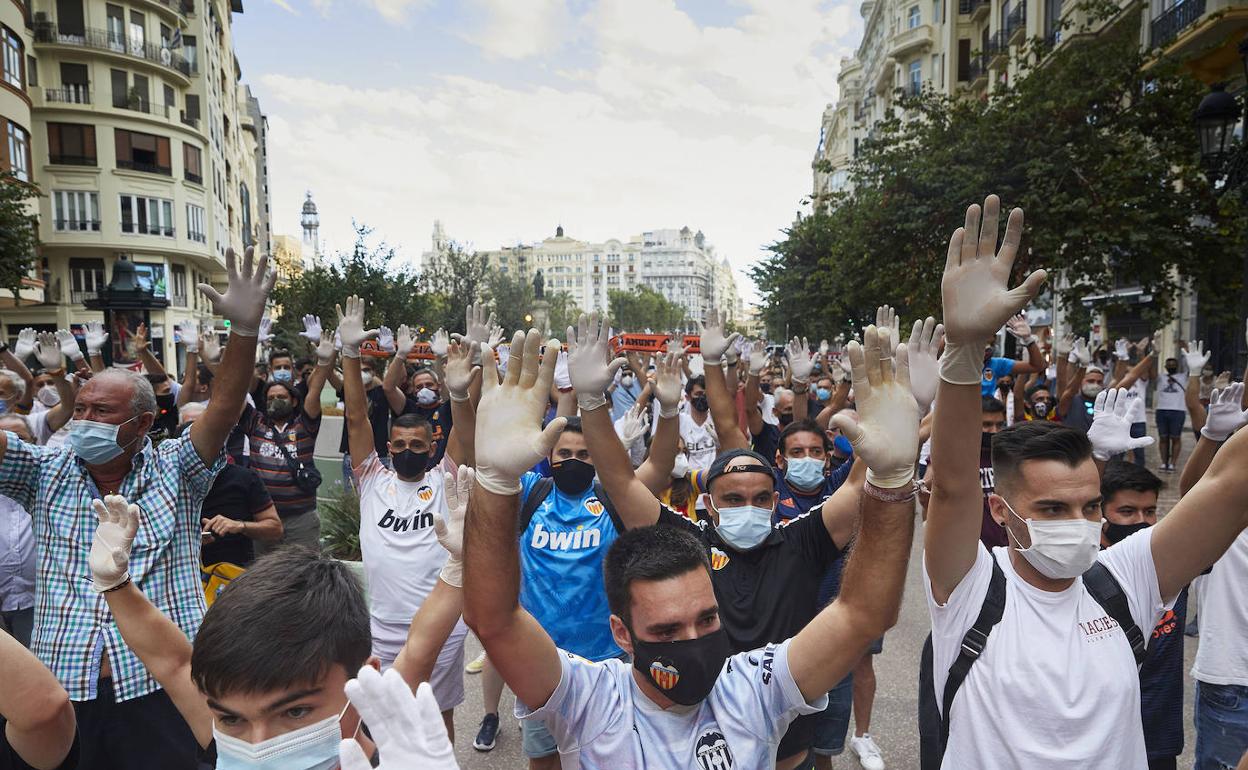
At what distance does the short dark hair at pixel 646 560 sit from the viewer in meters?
1.94

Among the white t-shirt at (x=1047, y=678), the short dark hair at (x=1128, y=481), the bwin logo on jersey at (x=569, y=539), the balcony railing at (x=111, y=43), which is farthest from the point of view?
the balcony railing at (x=111, y=43)

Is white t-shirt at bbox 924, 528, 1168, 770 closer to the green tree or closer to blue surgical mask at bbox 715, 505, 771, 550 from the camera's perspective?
blue surgical mask at bbox 715, 505, 771, 550

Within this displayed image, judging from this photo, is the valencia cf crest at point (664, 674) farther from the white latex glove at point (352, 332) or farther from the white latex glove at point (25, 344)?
the white latex glove at point (25, 344)

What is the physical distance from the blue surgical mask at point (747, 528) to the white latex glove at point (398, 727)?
6.45ft

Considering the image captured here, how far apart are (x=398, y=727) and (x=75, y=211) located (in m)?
43.1

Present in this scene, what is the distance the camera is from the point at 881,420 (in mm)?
1830

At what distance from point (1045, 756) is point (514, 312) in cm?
3773

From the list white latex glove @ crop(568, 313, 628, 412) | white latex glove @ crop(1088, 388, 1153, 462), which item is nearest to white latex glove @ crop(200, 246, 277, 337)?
white latex glove @ crop(568, 313, 628, 412)

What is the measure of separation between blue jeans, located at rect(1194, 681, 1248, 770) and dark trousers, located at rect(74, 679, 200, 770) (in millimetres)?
3683

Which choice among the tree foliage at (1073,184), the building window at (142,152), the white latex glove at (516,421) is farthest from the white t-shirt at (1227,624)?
the building window at (142,152)

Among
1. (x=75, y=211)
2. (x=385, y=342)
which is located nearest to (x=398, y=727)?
(x=385, y=342)

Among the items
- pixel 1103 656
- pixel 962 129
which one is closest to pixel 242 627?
pixel 1103 656

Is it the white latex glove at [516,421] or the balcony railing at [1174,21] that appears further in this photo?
the balcony railing at [1174,21]

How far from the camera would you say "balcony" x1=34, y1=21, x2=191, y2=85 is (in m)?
34.1
